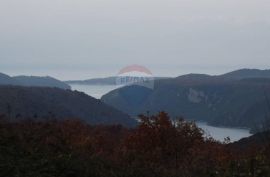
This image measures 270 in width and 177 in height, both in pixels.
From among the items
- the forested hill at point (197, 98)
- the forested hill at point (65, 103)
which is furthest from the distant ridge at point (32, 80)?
the forested hill at point (65, 103)

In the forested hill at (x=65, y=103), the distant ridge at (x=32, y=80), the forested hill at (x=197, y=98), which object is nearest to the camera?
the forested hill at (x=65, y=103)

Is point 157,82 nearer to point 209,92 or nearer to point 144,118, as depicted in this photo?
point 209,92

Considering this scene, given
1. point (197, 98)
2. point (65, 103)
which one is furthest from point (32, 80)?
point (65, 103)

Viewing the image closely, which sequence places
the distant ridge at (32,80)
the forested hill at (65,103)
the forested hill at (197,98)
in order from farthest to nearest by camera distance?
1. the distant ridge at (32,80)
2. the forested hill at (197,98)
3. the forested hill at (65,103)

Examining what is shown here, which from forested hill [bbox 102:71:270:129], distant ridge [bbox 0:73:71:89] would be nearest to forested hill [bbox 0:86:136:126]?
forested hill [bbox 102:71:270:129]

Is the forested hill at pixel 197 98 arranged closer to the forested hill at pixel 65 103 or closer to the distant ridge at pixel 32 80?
the distant ridge at pixel 32 80

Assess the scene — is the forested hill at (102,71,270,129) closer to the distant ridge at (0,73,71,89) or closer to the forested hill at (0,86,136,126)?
the distant ridge at (0,73,71,89)

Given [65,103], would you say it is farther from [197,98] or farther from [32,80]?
[197,98]

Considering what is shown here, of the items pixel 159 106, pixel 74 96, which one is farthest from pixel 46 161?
pixel 159 106

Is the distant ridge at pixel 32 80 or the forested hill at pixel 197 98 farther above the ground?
the distant ridge at pixel 32 80
